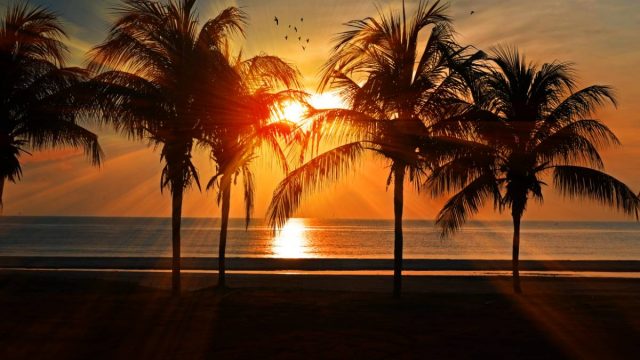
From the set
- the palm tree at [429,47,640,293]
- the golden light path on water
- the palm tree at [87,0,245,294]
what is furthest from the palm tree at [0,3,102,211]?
the golden light path on water

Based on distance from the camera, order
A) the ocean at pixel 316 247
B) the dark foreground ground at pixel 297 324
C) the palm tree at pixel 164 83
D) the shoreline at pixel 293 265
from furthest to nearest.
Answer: the ocean at pixel 316 247, the shoreline at pixel 293 265, the palm tree at pixel 164 83, the dark foreground ground at pixel 297 324

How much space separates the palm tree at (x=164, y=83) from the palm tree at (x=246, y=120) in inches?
20.2

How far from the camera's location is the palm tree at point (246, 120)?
59.5ft

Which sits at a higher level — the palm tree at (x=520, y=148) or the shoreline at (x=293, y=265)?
the palm tree at (x=520, y=148)

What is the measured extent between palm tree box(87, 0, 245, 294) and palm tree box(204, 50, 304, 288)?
514 mm

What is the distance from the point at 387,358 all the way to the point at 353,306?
18.6ft

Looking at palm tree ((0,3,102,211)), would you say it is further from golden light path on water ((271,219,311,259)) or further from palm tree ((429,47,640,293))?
golden light path on water ((271,219,311,259))

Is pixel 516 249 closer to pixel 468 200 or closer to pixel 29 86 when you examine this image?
pixel 468 200

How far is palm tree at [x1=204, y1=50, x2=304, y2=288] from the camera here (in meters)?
18.1

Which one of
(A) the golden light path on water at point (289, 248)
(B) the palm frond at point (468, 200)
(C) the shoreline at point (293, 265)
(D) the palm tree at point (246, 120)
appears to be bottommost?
(A) the golden light path on water at point (289, 248)

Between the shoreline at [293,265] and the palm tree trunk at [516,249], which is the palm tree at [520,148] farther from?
the shoreline at [293,265]

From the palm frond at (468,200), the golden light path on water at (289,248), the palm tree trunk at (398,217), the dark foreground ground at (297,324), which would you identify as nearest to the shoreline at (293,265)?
the golden light path on water at (289,248)

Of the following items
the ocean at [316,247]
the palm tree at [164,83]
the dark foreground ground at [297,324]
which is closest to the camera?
the dark foreground ground at [297,324]

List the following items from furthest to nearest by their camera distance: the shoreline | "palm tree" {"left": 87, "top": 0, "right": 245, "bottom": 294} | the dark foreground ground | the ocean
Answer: the ocean < the shoreline < "palm tree" {"left": 87, "top": 0, "right": 245, "bottom": 294} < the dark foreground ground
